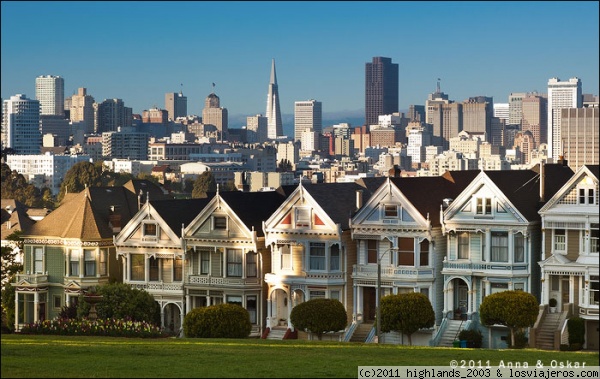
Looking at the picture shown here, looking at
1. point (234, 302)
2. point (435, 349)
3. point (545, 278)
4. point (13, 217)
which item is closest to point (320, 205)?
point (234, 302)

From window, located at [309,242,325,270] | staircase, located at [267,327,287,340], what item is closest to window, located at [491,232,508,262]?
window, located at [309,242,325,270]

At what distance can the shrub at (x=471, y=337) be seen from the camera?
5172cm

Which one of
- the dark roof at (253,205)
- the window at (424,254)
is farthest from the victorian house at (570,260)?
the dark roof at (253,205)

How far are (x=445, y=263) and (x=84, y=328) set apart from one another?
42.2ft

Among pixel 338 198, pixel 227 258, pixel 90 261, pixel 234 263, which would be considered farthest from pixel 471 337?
pixel 90 261

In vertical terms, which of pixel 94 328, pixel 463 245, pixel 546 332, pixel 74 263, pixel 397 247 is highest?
pixel 463 245

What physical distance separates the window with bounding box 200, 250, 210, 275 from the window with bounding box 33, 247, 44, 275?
24.1 feet

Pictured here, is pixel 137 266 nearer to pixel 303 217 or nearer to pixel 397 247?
pixel 303 217

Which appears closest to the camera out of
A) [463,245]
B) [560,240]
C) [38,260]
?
[560,240]

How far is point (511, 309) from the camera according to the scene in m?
50.3

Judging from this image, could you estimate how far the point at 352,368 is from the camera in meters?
32.4

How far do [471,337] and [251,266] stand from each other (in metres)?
9.53

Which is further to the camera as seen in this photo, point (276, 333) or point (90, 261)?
point (90, 261)

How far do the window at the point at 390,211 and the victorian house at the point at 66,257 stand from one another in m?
12.1
